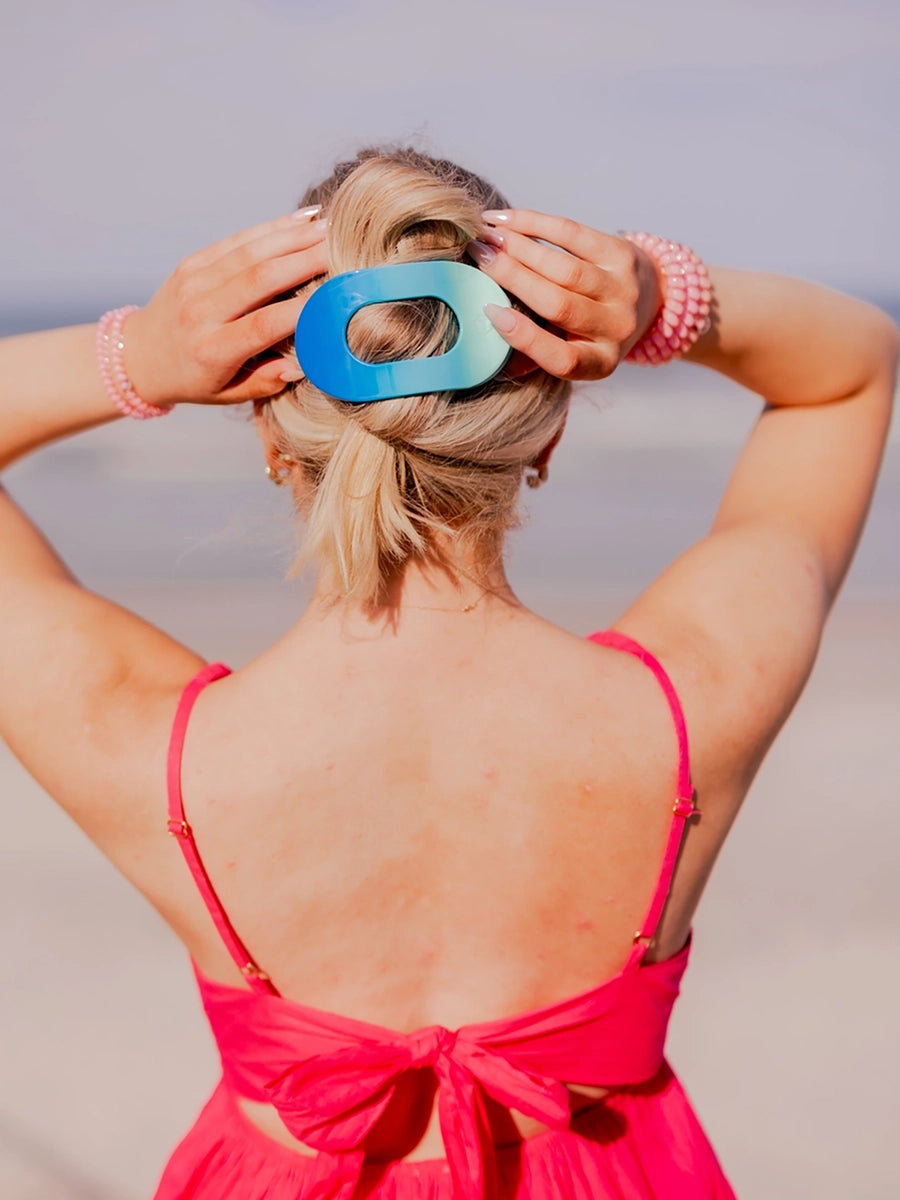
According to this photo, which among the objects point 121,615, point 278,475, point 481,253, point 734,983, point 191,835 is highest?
point 481,253

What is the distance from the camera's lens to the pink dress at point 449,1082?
3.70 feet

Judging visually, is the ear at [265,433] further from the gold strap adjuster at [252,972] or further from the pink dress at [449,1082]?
the gold strap adjuster at [252,972]

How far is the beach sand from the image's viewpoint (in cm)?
246

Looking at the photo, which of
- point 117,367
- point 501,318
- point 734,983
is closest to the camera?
point 501,318

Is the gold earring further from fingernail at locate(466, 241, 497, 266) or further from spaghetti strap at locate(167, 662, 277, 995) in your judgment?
spaghetti strap at locate(167, 662, 277, 995)

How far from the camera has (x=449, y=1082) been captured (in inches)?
44.6

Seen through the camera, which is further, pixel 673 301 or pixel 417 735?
pixel 673 301

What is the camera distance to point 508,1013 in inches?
45.9

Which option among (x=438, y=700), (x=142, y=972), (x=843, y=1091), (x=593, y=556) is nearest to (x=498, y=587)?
(x=438, y=700)

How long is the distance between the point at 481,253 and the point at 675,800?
1.58 feet

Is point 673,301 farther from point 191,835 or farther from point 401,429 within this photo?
point 191,835

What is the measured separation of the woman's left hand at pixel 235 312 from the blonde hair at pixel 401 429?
3 centimetres

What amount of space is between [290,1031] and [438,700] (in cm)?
33

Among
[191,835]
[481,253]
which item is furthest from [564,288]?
[191,835]
